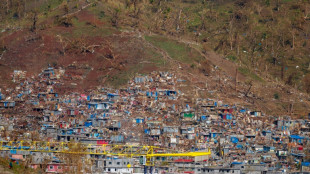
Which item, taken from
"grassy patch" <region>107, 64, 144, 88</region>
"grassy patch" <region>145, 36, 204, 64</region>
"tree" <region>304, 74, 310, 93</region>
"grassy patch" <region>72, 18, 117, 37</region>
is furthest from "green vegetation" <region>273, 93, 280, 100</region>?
"grassy patch" <region>72, 18, 117, 37</region>

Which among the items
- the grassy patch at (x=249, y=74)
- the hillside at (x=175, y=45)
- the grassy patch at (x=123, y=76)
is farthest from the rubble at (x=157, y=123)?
the grassy patch at (x=249, y=74)

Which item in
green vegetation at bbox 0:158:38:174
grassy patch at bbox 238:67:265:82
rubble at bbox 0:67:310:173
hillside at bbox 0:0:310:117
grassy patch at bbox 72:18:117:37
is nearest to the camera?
green vegetation at bbox 0:158:38:174

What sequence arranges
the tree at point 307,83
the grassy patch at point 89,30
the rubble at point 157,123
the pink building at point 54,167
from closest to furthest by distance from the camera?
the pink building at point 54,167 < the rubble at point 157,123 < the tree at point 307,83 < the grassy patch at point 89,30

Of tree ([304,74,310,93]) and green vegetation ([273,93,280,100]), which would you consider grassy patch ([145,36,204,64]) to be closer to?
green vegetation ([273,93,280,100])

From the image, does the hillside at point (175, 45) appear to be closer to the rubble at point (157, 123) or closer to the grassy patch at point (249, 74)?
the grassy patch at point (249, 74)

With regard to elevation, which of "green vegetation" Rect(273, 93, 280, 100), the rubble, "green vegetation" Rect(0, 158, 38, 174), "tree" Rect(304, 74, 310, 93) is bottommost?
"green vegetation" Rect(0, 158, 38, 174)
